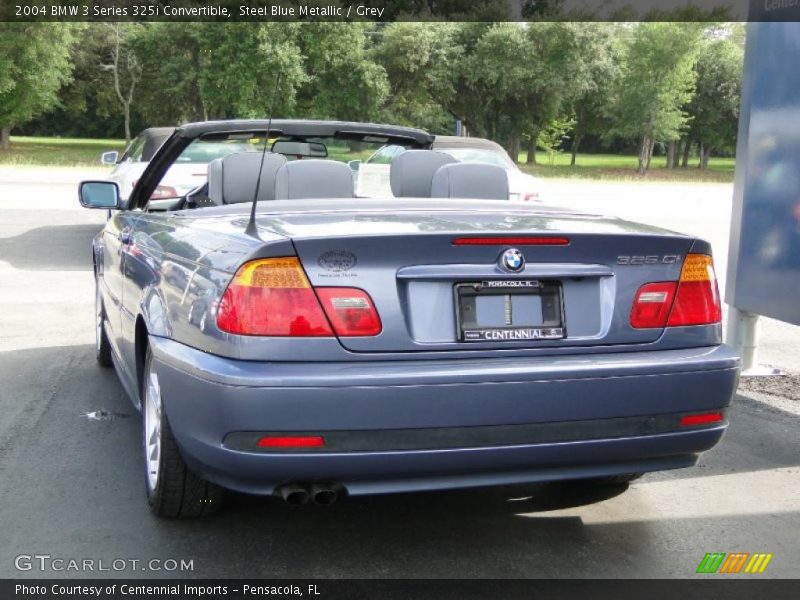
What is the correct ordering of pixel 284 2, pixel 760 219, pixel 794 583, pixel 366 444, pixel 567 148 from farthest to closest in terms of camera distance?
pixel 567 148 → pixel 284 2 → pixel 760 219 → pixel 794 583 → pixel 366 444

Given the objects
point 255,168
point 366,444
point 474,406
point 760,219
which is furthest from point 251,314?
point 760,219

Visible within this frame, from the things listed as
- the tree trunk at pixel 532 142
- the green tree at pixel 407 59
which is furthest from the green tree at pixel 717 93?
the green tree at pixel 407 59

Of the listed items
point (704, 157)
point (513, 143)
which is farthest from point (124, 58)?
point (704, 157)

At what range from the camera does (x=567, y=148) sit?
110 meters

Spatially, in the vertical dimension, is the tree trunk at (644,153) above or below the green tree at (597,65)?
below

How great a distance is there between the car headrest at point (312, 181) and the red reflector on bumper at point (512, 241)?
5.16ft

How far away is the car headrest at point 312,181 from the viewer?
4.94 metres

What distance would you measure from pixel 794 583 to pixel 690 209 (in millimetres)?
22625

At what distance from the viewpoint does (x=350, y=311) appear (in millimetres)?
3441

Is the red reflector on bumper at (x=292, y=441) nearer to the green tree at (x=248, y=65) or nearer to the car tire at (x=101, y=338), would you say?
the car tire at (x=101, y=338)

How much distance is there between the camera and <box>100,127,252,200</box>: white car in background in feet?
40.0

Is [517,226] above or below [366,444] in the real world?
above

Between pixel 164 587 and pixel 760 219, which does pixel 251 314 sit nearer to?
pixel 164 587

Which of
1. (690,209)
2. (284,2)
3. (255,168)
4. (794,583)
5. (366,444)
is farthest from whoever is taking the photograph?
(284,2)
